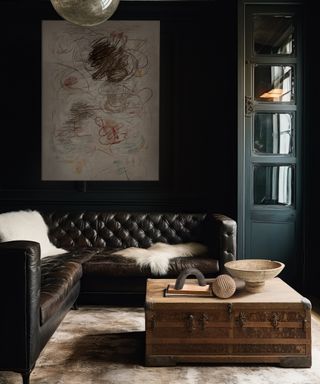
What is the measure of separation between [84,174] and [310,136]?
6.93ft

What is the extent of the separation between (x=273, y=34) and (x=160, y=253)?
2.18 metres

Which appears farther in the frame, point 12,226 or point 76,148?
point 76,148

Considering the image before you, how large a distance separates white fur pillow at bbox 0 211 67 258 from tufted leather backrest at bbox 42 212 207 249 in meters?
0.19

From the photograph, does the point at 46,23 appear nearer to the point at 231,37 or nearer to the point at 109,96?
the point at 109,96

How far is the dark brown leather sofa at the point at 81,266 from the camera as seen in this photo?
86.4 inches

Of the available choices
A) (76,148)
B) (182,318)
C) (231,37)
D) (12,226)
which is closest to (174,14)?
(231,37)

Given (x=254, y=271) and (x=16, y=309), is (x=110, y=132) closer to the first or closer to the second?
(x=254, y=271)

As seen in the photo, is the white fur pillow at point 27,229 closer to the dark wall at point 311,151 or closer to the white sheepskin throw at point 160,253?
the white sheepskin throw at point 160,253

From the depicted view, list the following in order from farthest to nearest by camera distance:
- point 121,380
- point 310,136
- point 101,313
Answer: point 310,136
point 101,313
point 121,380

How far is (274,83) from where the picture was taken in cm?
424

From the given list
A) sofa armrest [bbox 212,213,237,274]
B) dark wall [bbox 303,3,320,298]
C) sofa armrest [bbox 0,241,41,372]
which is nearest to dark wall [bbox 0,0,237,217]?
dark wall [bbox 303,3,320,298]

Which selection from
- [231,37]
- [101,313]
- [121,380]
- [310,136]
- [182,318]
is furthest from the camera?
[231,37]

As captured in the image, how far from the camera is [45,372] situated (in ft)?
7.97

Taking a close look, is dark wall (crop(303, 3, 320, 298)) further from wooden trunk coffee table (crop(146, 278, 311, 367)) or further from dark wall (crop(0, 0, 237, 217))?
wooden trunk coffee table (crop(146, 278, 311, 367))
